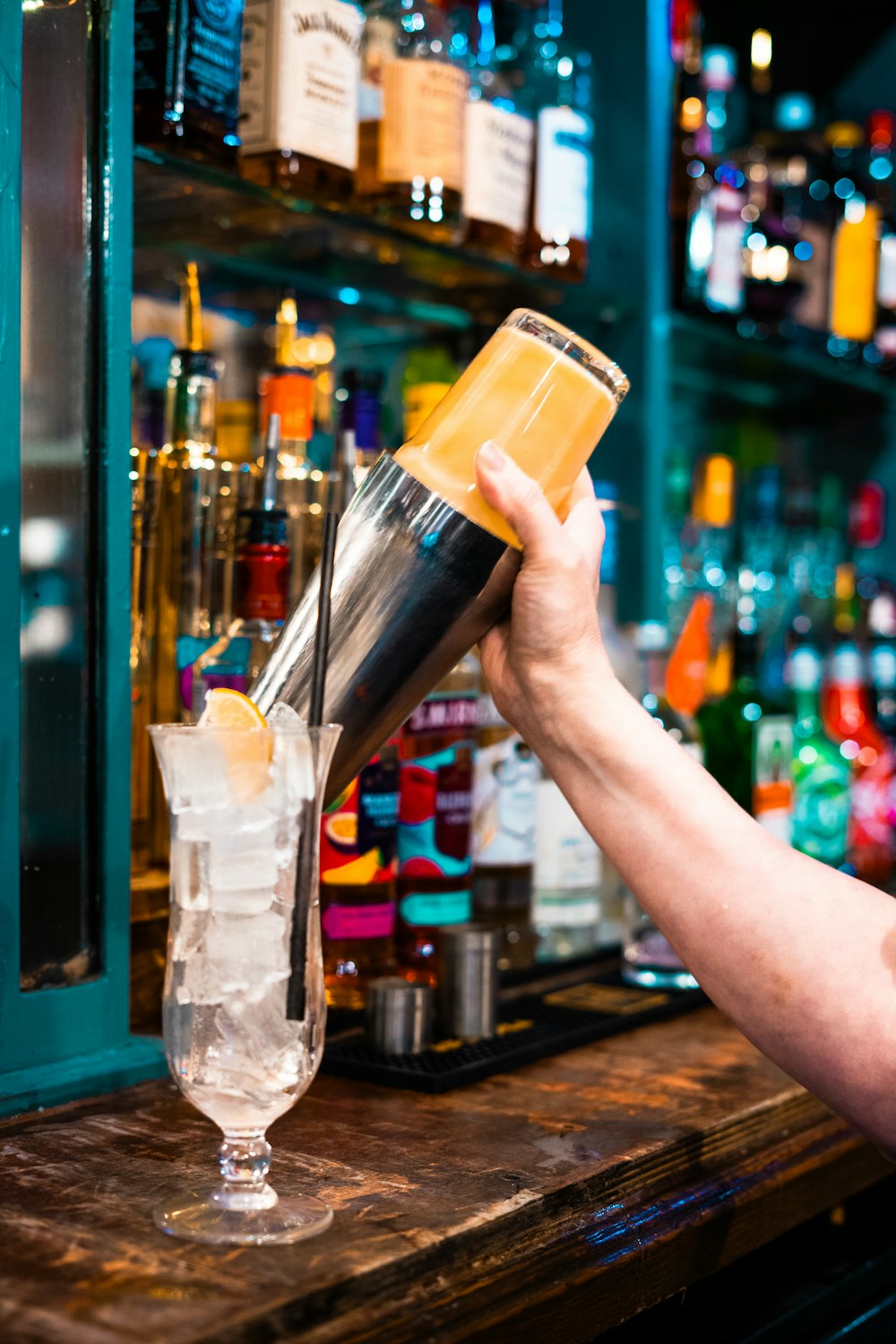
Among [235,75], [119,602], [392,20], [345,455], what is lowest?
[119,602]

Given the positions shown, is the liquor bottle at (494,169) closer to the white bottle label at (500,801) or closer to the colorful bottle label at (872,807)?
the white bottle label at (500,801)

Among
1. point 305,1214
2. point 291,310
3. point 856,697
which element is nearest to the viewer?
point 305,1214

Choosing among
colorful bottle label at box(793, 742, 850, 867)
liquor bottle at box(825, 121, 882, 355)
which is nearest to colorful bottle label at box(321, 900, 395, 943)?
colorful bottle label at box(793, 742, 850, 867)

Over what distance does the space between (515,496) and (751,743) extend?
3.15ft

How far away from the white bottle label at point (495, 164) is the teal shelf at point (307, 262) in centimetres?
6

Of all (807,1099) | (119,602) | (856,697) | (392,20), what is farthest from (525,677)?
(856,697)

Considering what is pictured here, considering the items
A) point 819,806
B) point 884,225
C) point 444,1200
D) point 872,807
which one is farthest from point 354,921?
point 884,225

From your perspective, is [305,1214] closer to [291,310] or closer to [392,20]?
[291,310]

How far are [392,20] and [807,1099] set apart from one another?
1.16 m

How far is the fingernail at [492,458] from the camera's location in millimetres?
954

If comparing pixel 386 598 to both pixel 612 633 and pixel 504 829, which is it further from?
pixel 612 633

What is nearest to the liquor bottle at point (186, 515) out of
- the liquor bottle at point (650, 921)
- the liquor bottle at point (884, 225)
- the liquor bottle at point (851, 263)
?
the liquor bottle at point (650, 921)

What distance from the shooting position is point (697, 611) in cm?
200

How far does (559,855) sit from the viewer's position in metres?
1.64
